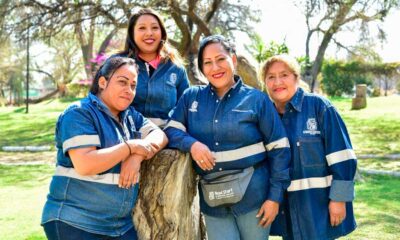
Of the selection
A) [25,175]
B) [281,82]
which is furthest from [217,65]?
[25,175]

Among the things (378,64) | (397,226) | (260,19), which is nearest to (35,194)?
(397,226)

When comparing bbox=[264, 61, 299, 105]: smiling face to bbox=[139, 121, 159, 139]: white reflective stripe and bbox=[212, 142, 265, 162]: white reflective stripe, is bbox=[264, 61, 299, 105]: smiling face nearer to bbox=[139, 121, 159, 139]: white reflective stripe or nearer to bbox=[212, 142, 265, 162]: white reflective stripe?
bbox=[212, 142, 265, 162]: white reflective stripe

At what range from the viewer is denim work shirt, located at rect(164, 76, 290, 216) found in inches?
100

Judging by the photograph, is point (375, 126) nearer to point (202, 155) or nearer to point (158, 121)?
point (158, 121)

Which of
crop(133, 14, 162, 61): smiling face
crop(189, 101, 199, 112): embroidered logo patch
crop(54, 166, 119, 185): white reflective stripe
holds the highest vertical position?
crop(133, 14, 162, 61): smiling face

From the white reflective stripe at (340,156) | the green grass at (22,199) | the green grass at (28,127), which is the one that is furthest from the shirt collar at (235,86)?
the green grass at (28,127)

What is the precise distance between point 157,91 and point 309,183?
1141 mm

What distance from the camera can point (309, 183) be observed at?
267cm

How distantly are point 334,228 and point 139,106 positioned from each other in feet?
4.78

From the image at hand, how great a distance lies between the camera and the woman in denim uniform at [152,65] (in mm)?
3035

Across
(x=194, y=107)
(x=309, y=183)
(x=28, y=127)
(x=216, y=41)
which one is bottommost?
(x=28, y=127)

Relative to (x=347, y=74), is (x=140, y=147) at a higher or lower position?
lower

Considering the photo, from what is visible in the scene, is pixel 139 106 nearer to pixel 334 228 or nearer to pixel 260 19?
pixel 334 228

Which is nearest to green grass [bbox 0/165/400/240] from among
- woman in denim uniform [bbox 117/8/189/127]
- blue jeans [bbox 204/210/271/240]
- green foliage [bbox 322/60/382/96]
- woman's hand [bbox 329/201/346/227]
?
woman's hand [bbox 329/201/346/227]
